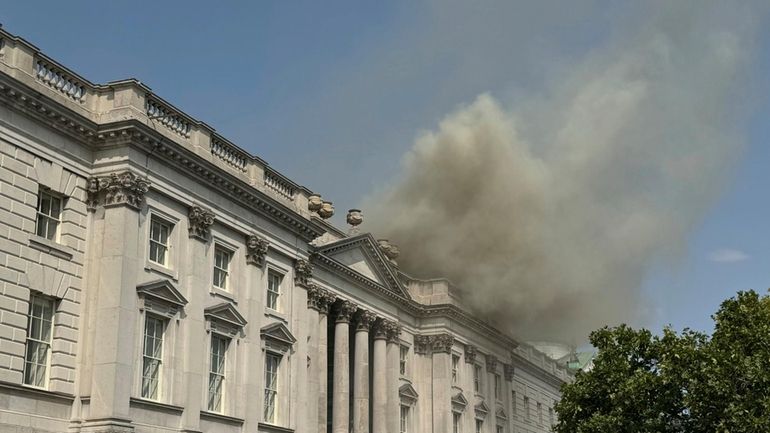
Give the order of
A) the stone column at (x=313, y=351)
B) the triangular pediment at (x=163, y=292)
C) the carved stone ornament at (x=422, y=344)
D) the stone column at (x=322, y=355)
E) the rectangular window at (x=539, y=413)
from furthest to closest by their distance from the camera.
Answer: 1. the rectangular window at (x=539, y=413)
2. the carved stone ornament at (x=422, y=344)
3. the stone column at (x=322, y=355)
4. the stone column at (x=313, y=351)
5. the triangular pediment at (x=163, y=292)

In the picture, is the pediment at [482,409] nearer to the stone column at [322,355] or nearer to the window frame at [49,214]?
the stone column at [322,355]

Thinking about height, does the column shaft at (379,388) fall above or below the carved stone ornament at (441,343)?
below

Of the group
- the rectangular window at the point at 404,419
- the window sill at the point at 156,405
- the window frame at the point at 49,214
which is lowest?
the window sill at the point at 156,405

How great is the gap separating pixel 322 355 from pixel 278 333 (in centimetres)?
784

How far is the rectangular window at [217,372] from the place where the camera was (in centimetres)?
3158

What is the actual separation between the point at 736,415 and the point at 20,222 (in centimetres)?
2479

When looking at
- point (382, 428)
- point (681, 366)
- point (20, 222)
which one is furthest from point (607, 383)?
point (20, 222)

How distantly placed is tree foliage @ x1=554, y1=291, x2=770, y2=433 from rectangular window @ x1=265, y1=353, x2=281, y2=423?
1231cm

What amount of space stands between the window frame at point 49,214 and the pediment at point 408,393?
85.7 feet

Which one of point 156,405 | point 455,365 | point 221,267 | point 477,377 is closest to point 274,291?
point 221,267

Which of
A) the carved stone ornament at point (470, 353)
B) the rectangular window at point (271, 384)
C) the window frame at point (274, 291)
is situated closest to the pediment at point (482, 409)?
the carved stone ornament at point (470, 353)

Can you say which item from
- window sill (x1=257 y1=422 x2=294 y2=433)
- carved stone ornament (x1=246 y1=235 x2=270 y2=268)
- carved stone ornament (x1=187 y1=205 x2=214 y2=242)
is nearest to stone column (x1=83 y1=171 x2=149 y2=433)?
carved stone ornament (x1=187 y1=205 x2=214 y2=242)

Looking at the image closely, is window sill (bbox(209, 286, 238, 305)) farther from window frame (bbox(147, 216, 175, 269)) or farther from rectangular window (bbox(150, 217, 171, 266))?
rectangular window (bbox(150, 217, 171, 266))

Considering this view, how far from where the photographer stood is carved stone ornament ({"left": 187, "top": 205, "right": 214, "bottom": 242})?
31078 millimetres
